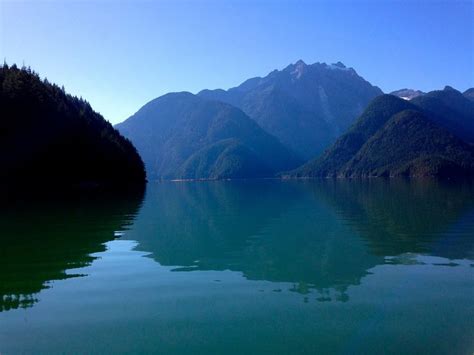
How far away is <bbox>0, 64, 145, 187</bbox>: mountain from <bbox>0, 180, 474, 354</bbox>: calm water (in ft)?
237

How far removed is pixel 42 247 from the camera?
26.0 metres

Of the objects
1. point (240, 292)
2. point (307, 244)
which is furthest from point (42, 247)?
point (307, 244)

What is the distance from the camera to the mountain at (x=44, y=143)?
315ft

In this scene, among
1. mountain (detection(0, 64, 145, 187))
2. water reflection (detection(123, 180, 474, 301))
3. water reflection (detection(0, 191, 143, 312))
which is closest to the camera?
water reflection (detection(0, 191, 143, 312))

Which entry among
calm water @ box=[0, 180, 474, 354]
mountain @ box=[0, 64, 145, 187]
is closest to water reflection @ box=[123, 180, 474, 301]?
calm water @ box=[0, 180, 474, 354]

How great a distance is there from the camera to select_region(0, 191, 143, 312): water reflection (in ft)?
57.0

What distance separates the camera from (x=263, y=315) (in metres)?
13.7

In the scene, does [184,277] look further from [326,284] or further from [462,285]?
[462,285]

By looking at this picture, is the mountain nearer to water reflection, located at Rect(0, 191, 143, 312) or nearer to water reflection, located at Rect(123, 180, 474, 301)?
water reflection, located at Rect(0, 191, 143, 312)

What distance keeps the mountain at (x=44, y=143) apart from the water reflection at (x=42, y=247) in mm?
55307

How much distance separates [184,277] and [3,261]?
31.9 feet

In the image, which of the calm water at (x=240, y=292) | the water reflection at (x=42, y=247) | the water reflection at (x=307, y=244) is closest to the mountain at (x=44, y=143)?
the water reflection at (x=42, y=247)

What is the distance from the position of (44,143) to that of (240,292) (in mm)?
103188

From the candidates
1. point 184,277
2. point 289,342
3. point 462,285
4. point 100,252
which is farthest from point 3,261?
point 462,285
